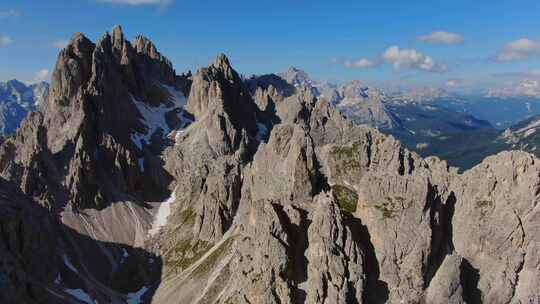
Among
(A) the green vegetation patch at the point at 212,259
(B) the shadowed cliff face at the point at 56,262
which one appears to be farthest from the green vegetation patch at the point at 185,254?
(A) the green vegetation patch at the point at 212,259

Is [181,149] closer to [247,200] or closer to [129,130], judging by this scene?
[129,130]

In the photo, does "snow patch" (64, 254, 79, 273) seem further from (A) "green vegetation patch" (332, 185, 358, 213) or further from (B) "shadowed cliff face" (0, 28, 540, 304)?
(A) "green vegetation patch" (332, 185, 358, 213)

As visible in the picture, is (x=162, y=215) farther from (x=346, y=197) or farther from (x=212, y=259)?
(x=346, y=197)

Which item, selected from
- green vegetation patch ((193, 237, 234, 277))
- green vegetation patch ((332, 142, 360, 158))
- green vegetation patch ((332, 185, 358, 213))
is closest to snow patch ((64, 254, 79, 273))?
green vegetation patch ((193, 237, 234, 277))

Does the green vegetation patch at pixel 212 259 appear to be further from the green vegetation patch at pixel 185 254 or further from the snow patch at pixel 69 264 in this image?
the snow patch at pixel 69 264

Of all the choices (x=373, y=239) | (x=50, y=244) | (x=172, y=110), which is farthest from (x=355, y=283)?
(x=172, y=110)

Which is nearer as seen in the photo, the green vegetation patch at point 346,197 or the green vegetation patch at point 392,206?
the green vegetation patch at point 392,206

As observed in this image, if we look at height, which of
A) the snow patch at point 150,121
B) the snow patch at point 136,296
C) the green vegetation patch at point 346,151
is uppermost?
the snow patch at point 150,121
